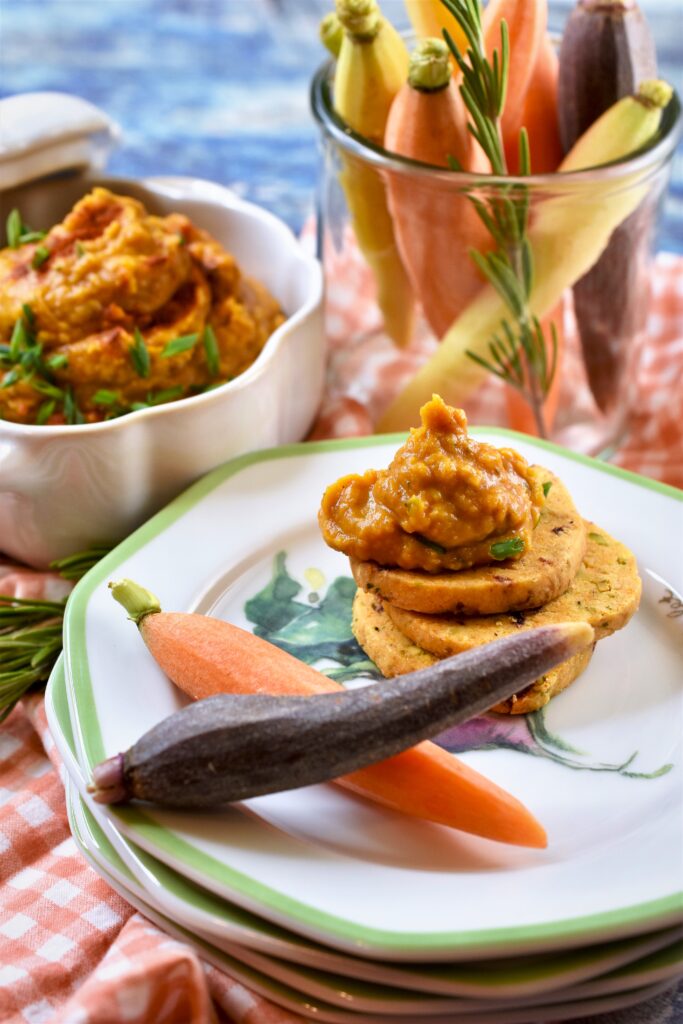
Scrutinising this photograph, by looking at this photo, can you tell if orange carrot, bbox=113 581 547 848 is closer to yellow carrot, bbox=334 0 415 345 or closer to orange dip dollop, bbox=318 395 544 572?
orange dip dollop, bbox=318 395 544 572

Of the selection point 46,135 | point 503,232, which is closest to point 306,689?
point 503,232

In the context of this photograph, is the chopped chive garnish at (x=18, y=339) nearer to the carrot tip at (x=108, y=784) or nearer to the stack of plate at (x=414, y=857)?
the stack of plate at (x=414, y=857)

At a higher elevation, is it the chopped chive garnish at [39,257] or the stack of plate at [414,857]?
the chopped chive garnish at [39,257]

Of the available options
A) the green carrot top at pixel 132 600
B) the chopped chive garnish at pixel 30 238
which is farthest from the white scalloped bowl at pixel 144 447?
the chopped chive garnish at pixel 30 238

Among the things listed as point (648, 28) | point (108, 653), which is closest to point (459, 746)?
point (108, 653)

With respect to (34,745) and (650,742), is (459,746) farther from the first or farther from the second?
(34,745)

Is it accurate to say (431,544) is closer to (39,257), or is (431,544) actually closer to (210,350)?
(210,350)
